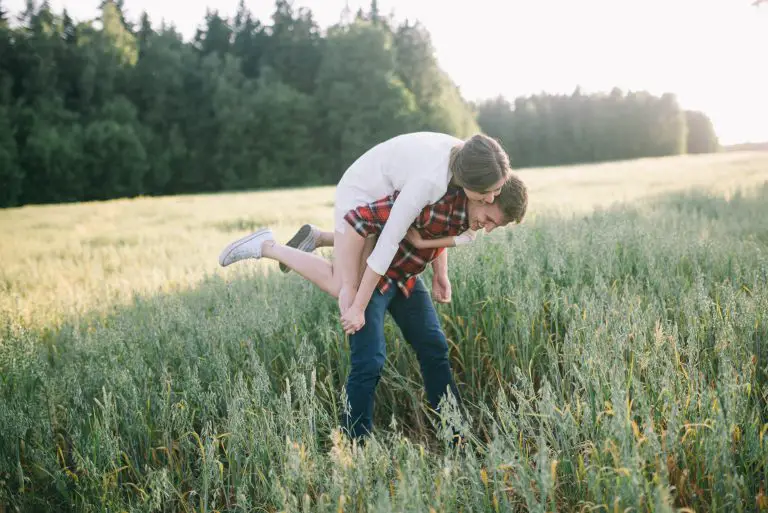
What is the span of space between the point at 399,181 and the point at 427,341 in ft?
2.83

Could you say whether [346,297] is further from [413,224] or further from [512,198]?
[512,198]

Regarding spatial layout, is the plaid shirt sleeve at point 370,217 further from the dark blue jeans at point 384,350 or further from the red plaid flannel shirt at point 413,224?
the dark blue jeans at point 384,350

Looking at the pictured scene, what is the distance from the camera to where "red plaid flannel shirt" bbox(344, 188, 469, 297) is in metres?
2.75

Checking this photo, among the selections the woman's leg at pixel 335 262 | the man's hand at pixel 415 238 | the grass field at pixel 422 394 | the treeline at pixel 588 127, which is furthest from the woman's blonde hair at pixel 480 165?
the treeline at pixel 588 127

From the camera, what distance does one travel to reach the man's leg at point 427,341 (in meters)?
2.87

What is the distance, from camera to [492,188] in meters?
2.57

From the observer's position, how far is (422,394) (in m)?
3.24

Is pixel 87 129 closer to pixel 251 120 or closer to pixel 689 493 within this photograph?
pixel 251 120

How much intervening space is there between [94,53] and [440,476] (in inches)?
1791

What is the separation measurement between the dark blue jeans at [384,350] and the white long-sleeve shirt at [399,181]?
1.13 feet

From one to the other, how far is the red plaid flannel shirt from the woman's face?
0.13 m

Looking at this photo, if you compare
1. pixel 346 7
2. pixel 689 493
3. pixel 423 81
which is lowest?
pixel 689 493

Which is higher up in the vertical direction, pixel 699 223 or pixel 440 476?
pixel 699 223

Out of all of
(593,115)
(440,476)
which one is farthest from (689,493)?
(593,115)
